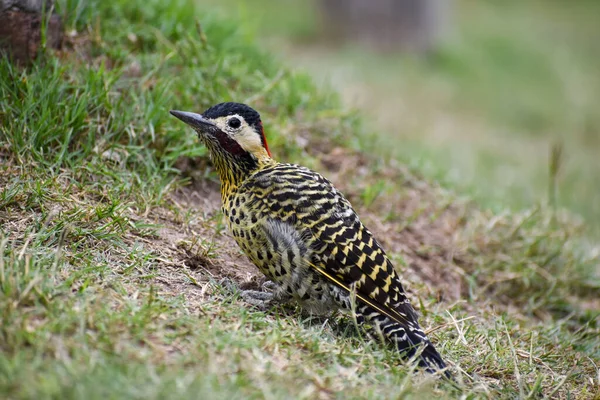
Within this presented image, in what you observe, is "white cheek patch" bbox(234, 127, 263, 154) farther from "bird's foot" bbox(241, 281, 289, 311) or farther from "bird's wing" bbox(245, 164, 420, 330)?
"bird's foot" bbox(241, 281, 289, 311)

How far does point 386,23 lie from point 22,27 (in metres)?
7.83

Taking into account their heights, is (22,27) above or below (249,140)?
above

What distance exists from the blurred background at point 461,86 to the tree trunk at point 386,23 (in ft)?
0.05

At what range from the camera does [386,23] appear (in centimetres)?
1123

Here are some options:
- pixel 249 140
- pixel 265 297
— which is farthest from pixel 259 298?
pixel 249 140

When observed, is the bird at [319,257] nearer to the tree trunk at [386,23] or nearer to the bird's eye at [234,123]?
the bird's eye at [234,123]

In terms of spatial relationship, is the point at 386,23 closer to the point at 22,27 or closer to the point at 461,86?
the point at 461,86

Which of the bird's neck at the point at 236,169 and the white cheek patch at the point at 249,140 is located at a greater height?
the white cheek patch at the point at 249,140

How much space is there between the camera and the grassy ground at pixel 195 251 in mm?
2699

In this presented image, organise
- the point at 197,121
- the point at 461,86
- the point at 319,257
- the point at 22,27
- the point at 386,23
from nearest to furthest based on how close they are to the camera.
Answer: the point at 319,257
the point at 197,121
the point at 22,27
the point at 461,86
the point at 386,23

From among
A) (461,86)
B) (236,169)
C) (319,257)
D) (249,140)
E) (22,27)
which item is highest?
(22,27)

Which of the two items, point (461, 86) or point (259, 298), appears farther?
point (461, 86)

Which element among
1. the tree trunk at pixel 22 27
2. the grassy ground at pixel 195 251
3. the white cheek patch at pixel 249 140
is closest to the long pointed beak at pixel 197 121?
the white cheek patch at pixel 249 140

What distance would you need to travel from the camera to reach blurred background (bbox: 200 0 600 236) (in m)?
7.53
